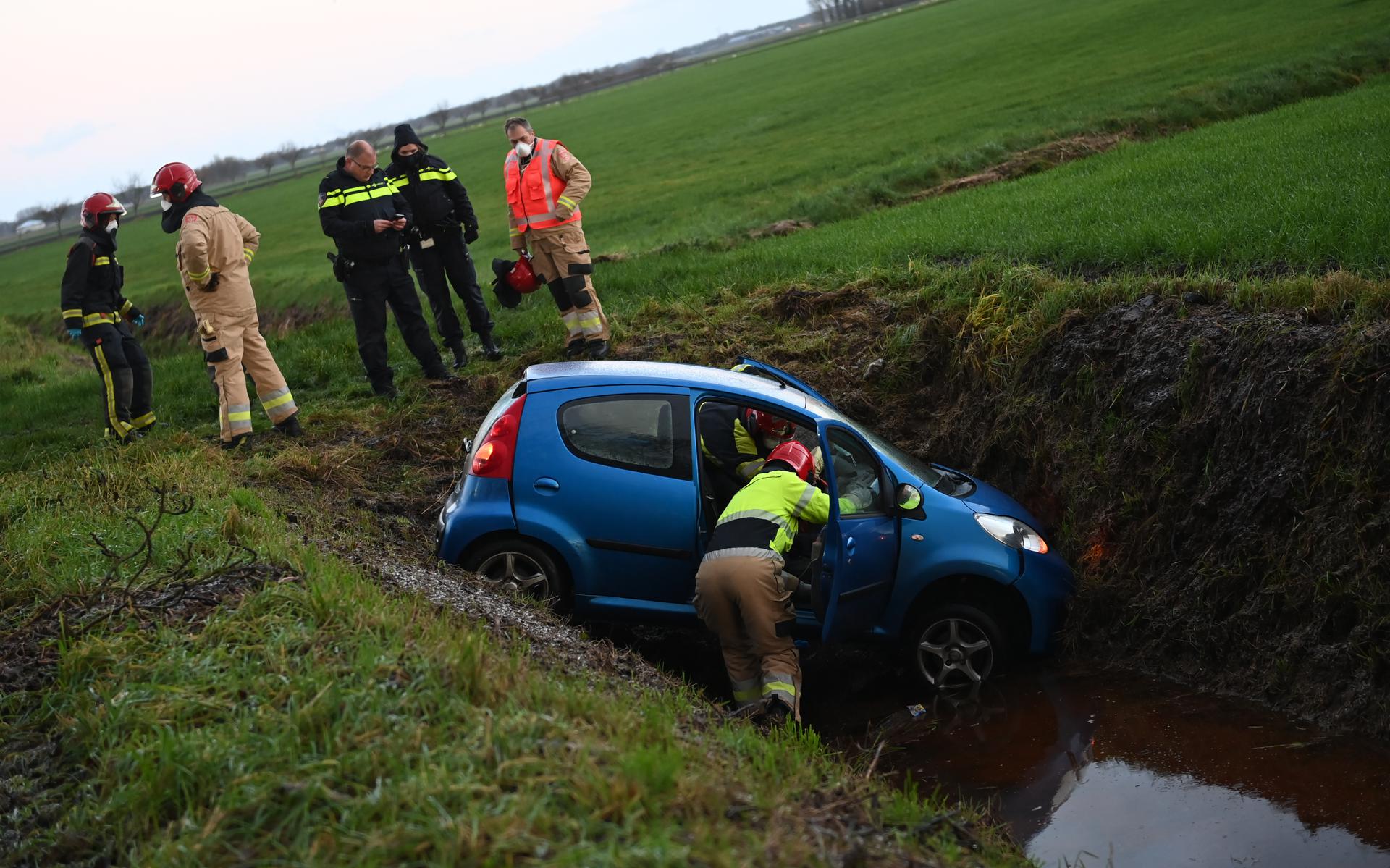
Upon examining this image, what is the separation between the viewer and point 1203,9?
34.5 m

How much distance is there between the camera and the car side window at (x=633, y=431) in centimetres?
691

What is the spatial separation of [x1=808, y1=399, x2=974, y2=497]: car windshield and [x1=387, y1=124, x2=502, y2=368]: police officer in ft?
20.7

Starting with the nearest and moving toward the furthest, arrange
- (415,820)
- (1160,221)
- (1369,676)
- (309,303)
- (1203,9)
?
1. (415,820)
2. (1369,676)
3. (1160,221)
4. (309,303)
5. (1203,9)

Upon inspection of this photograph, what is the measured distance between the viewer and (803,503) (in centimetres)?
643

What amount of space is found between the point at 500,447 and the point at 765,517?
1736 mm

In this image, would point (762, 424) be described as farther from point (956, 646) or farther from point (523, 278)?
point (523, 278)

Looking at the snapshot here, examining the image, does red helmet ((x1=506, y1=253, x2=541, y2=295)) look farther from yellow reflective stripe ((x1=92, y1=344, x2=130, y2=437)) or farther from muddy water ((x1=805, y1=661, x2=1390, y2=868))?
muddy water ((x1=805, y1=661, x2=1390, y2=868))

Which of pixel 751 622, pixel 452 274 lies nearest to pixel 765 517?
pixel 751 622

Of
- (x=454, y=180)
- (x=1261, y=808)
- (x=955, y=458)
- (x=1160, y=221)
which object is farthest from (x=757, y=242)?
(x=1261, y=808)

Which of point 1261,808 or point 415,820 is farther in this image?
point 1261,808

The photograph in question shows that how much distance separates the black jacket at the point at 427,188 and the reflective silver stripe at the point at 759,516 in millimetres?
7077

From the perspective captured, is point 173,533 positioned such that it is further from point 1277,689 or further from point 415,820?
point 1277,689

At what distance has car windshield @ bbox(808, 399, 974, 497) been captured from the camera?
704cm

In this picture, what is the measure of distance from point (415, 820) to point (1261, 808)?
3.88 metres
